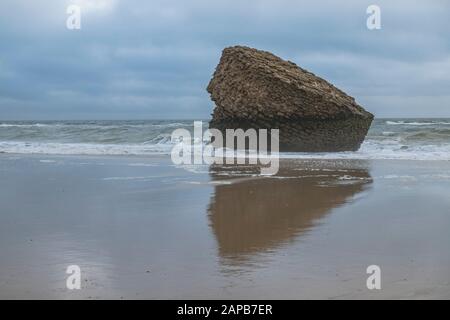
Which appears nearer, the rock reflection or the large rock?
the rock reflection

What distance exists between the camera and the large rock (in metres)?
17.1

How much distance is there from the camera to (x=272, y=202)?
773cm

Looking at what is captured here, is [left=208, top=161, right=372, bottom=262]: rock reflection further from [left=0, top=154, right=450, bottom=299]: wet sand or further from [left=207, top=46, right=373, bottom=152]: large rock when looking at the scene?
[left=207, top=46, right=373, bottom=152]: large rock

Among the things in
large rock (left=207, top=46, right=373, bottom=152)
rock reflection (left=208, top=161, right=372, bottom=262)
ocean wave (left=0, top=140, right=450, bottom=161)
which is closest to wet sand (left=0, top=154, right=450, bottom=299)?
rock reflection (left=208, top=161, right=372, bottom=262)

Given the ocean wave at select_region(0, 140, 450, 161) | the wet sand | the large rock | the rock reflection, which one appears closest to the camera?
the wet sand

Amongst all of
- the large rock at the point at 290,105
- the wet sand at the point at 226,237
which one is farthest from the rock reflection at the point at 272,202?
the large rock at the point at 290,105

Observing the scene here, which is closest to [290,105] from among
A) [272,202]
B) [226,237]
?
[272,202]

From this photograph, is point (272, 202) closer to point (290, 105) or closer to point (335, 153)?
point (290, 105)

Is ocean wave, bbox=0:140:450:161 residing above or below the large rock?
below

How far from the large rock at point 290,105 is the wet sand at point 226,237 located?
7.01 metres

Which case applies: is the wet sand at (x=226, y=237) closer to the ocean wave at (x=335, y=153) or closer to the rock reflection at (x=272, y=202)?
the rock reflection at (x=272, y=202)

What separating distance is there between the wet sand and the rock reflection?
21 millimetres

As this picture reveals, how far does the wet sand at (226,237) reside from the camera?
3.88 metres
